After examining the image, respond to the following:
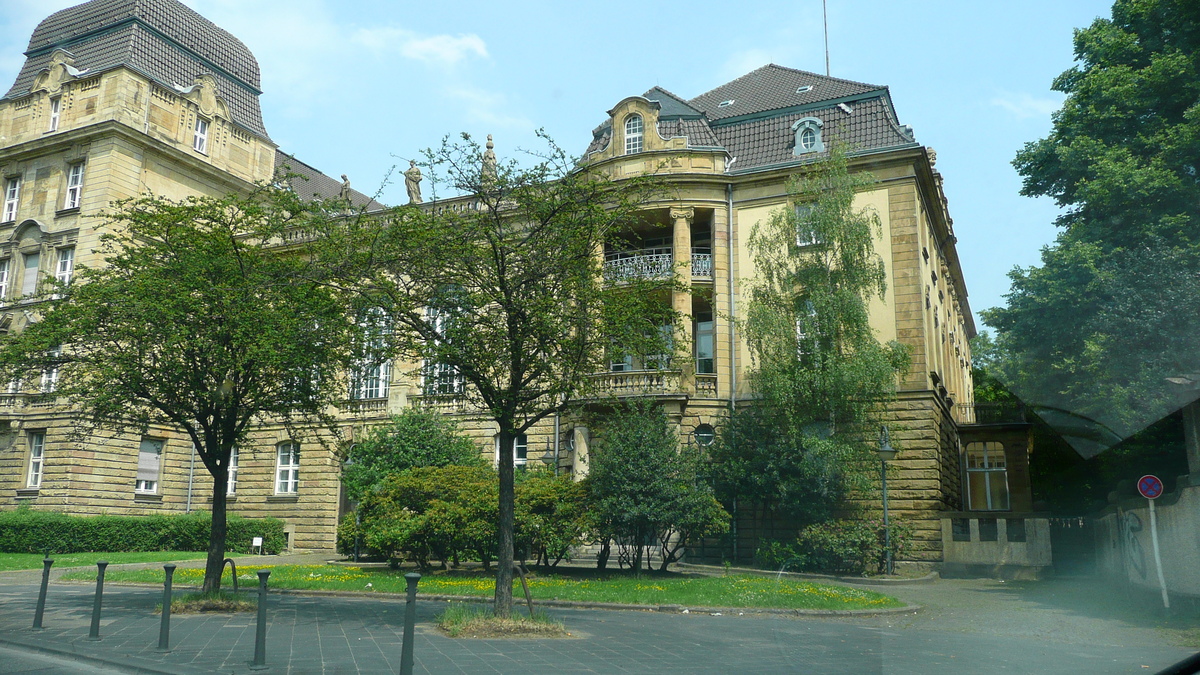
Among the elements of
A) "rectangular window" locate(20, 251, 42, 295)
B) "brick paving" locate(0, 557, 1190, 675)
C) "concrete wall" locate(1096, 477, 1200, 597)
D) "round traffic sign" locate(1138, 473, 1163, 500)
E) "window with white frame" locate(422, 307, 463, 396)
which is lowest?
"brick paving" locate(0, 557, 1190, 675)

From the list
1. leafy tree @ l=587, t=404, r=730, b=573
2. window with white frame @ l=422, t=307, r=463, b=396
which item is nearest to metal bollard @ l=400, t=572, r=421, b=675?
window with white frame @ l=422, t=307, r=463, b=396

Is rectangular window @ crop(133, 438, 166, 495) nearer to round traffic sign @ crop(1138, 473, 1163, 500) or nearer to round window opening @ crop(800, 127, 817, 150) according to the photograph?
round window opening @ crop(800, 127, 817, 150)

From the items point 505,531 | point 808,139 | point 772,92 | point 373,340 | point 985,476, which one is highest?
point 772,92

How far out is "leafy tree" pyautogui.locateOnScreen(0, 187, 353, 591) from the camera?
50.5ft

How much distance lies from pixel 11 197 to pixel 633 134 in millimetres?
31485

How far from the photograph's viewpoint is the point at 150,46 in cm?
4306

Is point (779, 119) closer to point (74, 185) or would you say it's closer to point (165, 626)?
point (165, 626)

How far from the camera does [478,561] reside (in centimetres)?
2566

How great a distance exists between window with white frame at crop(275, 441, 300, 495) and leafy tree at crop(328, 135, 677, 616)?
84.0 ft

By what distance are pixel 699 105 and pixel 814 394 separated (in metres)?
15.4

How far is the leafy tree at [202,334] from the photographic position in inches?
607

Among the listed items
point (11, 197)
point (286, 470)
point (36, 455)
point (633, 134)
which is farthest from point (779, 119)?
point (11, 197)

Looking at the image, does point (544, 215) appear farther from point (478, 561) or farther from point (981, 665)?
point (478, 561)

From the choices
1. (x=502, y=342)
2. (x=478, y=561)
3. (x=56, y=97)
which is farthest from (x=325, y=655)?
(x=56, y=97)
